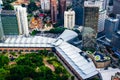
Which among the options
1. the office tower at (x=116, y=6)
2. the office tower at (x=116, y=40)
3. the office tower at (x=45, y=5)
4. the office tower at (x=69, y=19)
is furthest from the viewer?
the office tower at (x=45, y=5)

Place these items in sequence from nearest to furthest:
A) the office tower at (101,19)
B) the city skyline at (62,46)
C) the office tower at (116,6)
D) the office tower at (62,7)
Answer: the city skyline at (62,46) → the office tower at (101,19) → the office tower at (116,6) → the office tower at (62,7)

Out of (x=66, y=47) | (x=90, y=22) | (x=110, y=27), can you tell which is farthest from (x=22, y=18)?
(x=110, y=27)

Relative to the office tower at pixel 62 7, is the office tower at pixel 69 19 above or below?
below

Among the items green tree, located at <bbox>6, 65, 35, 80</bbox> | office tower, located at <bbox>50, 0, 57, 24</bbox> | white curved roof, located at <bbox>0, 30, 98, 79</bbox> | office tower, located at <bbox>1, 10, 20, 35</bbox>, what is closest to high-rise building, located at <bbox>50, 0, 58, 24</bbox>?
office tower, located at <bbox>50, 0, 57, 24</bbox>

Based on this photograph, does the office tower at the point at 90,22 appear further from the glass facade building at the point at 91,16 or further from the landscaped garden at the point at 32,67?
the landscaped garden at the point at 32,67

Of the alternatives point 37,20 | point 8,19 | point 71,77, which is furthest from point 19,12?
point 71,77

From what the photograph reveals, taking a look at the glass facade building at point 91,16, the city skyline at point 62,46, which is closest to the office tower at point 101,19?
the city skyline at point 62,46

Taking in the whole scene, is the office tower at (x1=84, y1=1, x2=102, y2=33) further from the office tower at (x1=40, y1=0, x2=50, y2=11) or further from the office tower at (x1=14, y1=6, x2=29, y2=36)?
the office tower at (x1=40, y1=0, x2=50, y2=11)
